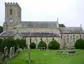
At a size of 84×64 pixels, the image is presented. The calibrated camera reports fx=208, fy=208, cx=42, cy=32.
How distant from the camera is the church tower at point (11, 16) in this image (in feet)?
218

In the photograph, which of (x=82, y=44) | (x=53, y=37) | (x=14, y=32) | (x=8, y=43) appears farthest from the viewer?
(x=14, y=32)

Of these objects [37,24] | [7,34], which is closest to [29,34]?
[37,24]

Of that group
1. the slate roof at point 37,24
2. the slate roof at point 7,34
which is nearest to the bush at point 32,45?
the slate roof at point 7,34

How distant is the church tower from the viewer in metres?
66.6

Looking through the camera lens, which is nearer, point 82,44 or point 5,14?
point 82,44

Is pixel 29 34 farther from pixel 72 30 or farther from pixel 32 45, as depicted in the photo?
pixel 72 30

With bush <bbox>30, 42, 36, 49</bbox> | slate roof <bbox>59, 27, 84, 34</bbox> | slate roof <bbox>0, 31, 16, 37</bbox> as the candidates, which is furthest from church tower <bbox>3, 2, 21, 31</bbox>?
slate roof <bbox>59, 27, 84, 34</bbox>

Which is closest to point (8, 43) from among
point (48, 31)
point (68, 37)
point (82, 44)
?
point (82, 44)

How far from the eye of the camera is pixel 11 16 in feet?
219

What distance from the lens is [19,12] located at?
6925cm

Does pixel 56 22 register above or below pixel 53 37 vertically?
above

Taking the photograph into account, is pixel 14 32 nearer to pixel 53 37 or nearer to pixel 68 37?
pixel 53 37

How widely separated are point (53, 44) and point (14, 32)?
56.8 ft

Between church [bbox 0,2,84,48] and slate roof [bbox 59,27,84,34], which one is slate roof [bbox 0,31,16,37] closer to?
church [bbox 0,2,84,48]
